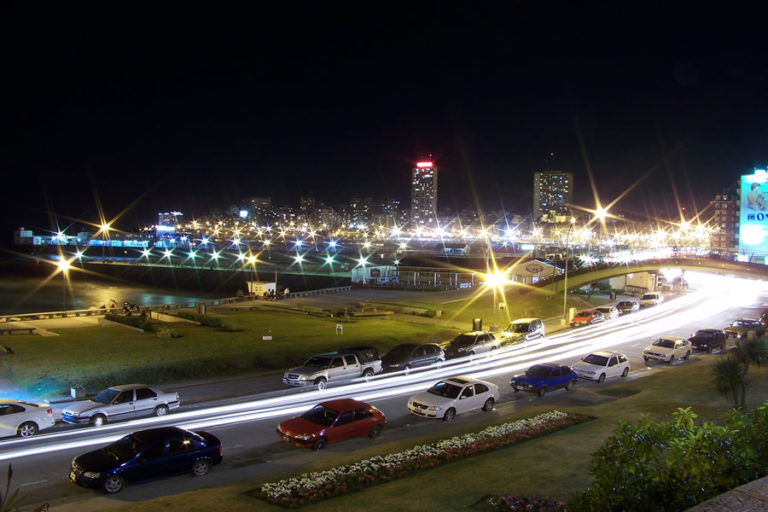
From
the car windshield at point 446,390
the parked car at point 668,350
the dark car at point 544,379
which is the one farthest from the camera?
the parked car at point 668,350

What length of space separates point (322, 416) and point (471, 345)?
1401 cm

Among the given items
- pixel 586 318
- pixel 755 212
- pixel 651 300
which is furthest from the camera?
pixel 651 300

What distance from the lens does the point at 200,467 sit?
12367mm

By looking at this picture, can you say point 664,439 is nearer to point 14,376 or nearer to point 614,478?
point 614,478

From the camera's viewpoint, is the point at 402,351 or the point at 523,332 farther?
the point at 523,332

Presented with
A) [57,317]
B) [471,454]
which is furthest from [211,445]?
[57,317]

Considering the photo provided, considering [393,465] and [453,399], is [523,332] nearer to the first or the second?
[453,399]

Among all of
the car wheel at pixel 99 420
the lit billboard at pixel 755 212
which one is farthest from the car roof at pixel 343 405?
the lit billboard at pixel 755 212

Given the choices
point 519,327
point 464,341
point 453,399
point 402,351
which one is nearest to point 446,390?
point 453,399

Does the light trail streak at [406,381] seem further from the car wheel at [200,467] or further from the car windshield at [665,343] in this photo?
the car wheel at [200,467]

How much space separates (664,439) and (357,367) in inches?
652

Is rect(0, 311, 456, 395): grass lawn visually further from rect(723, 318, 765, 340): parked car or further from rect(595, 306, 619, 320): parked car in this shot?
rect(723, 318, 765, 340): parked car

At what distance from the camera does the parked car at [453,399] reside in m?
17.2

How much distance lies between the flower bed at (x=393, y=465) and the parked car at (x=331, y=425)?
7.61 ft
